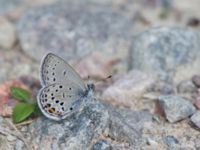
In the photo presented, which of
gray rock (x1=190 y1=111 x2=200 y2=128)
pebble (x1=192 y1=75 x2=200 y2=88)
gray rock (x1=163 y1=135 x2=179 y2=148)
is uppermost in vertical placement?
pebble (x1=192 y1=75 x2=200 y2=88)

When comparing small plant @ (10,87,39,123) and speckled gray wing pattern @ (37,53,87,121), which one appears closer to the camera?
speckled gray wing pattern @ (37,53,87,121)

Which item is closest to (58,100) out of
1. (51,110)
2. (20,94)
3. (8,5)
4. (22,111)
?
(51,110)

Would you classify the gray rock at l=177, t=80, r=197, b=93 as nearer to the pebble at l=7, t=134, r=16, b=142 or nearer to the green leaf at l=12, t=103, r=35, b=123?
the green leaf at l=12, t=103, r=35, b=123

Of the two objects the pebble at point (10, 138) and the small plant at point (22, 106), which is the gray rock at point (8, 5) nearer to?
the small plant at point (22, 106)

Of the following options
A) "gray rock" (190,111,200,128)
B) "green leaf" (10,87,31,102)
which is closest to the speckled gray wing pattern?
"green leaf" (10,87,31,102)

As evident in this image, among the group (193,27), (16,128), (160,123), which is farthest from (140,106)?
(193,27)

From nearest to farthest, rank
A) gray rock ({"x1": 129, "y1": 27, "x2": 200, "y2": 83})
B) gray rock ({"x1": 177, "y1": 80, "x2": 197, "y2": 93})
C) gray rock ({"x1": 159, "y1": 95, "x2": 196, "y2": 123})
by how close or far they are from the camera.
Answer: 1. gray rock ({"x1": 159, "y1": 95, "x2": 196, "y2": 123})
2. gray rock ({"x1": 177, "y1": 80, "x2": 197, "y2": 93})
3. gray rock ({"x1": 129, "y1": 27, "x2": 200, "y2": 83})

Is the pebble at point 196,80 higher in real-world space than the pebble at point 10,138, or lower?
lower

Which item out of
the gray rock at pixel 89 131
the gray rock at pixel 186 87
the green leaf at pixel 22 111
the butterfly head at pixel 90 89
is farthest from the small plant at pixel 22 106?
the gray rock at pixel 186 87

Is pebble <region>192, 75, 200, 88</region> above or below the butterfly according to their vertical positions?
below
